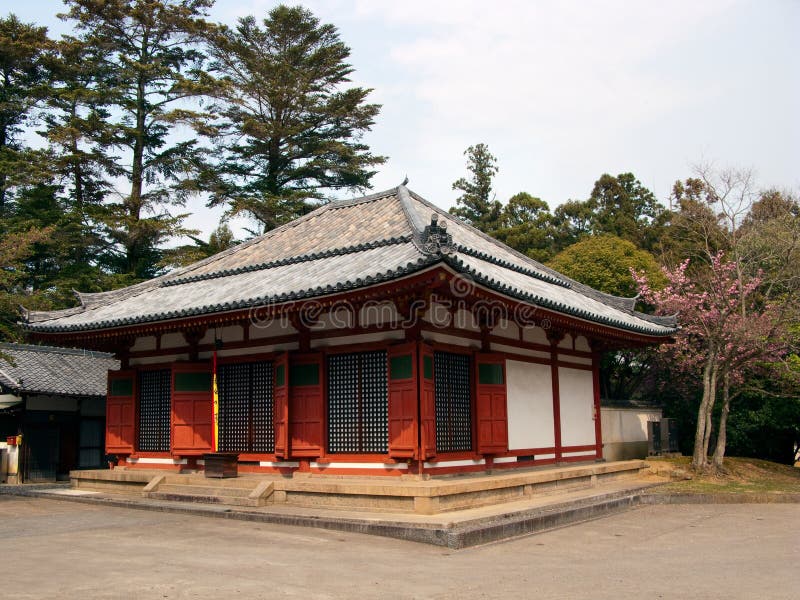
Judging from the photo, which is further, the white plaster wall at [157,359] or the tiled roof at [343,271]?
the white plaster wall at [157,359]

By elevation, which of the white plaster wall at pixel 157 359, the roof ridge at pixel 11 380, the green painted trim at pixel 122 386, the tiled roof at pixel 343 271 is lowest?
the green painted trim at pixel 122 386

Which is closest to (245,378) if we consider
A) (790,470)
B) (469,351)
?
(469,351)

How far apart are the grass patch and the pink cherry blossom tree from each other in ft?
1.73

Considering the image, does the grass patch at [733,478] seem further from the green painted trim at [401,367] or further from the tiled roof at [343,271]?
the green painted trim at [401,367]

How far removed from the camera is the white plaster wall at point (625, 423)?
20688 mm

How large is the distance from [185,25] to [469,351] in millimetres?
27132

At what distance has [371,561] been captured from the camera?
9.40 m

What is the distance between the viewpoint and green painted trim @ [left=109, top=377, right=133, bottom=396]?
17172 millimetres

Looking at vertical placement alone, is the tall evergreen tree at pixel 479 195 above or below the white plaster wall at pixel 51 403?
above

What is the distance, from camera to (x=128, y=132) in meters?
33.2

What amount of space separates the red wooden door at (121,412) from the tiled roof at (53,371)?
422 cm

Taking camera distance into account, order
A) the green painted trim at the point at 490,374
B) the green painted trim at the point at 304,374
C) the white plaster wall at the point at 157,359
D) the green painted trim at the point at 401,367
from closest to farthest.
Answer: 1. the green painted trim at the point at 401,367
2. the green painted trim at the point at 304,374
3. the green painted trim at the point at 490,374
4. the white plaster wall at the point at 157,359

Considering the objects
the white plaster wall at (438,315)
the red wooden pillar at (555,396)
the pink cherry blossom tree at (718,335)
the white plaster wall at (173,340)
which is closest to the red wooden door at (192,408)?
the white plaster wall at (173,340)

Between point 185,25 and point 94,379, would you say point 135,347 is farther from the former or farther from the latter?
point 185,25
